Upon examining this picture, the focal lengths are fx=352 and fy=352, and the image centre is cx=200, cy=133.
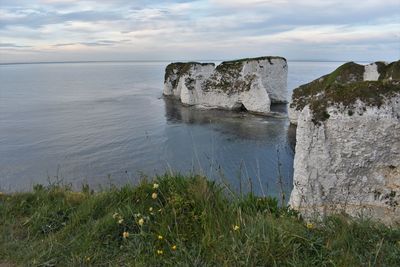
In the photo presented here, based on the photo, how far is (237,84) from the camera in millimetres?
52062

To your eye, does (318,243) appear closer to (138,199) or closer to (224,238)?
(224,238)

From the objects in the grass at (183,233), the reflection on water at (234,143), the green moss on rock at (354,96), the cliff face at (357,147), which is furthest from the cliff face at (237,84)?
the grass at (183,233)

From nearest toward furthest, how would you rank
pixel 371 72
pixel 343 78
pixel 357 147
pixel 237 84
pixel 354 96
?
pixel 354 96, pixel 357 147, pixel 343 78, pixel 371 72, pixel 237 84

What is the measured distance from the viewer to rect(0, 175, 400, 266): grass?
4000mm

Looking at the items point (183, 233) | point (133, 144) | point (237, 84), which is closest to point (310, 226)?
point (183, 233)

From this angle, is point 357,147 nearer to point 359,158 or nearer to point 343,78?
point 359,158

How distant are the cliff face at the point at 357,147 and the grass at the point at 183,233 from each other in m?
10.2

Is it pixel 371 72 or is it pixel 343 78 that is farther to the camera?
pixel 371 72

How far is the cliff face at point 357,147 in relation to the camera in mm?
14664

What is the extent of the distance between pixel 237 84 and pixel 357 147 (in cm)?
3797

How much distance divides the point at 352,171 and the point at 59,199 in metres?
12.8

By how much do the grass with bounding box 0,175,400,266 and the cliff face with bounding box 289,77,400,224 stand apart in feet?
33.5

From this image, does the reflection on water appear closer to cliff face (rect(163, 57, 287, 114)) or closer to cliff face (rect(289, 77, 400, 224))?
cliff face (rect(163, 57, 287, 114))

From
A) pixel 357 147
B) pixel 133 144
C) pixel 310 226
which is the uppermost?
pixel 310 226
